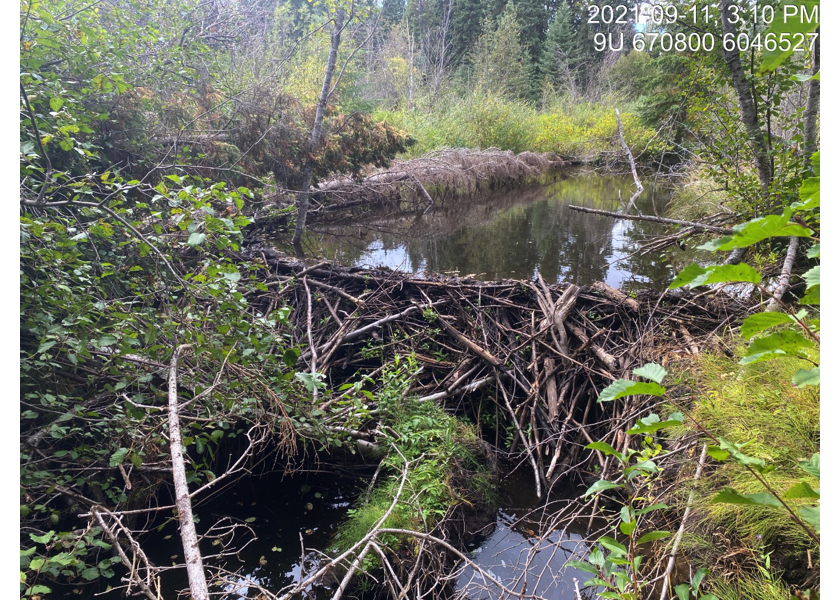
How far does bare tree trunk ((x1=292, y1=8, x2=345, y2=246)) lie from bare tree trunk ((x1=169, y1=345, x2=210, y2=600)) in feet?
22.2

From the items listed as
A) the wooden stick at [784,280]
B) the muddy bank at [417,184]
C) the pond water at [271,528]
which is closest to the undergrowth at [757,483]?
the wooden stick at [784,280]

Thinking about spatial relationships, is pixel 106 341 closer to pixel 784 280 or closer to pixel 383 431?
pixel 383 431

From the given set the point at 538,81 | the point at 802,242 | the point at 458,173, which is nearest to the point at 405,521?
the point at 802,242

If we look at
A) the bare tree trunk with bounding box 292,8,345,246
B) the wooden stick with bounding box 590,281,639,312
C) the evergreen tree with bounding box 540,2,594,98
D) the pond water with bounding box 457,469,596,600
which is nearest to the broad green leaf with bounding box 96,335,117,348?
the pond water with bounding box 457,469,596,600

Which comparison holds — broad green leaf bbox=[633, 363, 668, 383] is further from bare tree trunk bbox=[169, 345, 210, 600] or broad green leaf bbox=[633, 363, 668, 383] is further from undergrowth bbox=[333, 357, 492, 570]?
undergrowth bbox=[333, 357, 492, 570]

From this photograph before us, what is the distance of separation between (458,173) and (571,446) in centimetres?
1105

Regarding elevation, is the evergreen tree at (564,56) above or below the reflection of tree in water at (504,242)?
above

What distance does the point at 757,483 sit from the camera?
224cm

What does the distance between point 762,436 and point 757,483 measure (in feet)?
0.84

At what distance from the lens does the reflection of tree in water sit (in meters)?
8.06

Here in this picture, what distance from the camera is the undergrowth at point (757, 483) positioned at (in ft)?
6.71

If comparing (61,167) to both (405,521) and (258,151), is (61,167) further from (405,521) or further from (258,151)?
(258,151)

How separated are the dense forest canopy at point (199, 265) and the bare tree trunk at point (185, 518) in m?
A: 0.02

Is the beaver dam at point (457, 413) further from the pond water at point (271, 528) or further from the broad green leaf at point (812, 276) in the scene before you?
the broad green leaf at point (812, 276)
